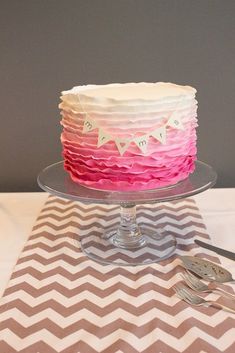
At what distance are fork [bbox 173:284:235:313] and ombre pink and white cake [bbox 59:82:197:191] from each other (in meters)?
0.18

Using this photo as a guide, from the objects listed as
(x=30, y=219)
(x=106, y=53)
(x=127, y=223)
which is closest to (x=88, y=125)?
(x=127, y=223)

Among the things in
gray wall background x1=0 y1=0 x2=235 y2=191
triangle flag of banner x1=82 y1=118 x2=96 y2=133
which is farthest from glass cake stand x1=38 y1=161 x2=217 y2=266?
gray wall background x1=0 y1=0 x2=235 y2=191

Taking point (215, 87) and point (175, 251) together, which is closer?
point (175, 251)

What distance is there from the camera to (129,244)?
0.85 m

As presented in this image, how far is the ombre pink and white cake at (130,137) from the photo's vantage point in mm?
705

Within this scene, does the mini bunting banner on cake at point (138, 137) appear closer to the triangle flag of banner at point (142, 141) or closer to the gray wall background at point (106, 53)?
the triangle flag of banner at point (142, 141)

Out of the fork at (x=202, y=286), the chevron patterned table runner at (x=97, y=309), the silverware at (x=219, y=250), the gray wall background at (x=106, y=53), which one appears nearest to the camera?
the chevron patterned table runner at (x=97, y=309)

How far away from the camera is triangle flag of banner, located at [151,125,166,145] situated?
71 centimetres

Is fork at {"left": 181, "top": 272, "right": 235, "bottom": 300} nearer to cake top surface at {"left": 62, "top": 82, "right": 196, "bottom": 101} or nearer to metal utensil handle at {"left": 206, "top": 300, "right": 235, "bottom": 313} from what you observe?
metal utensil handle at {"left": 206, "top": 300, "right": 235, "bottom": 313}

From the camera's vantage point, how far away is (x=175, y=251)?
0.81 m

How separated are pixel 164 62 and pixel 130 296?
702 mm

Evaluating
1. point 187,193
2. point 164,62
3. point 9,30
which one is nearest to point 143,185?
point 187,193

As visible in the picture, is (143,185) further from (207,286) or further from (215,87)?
(215,87)

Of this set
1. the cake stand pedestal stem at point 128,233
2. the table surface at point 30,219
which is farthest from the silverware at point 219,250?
the cake stand pedestal stem at point 128,233
